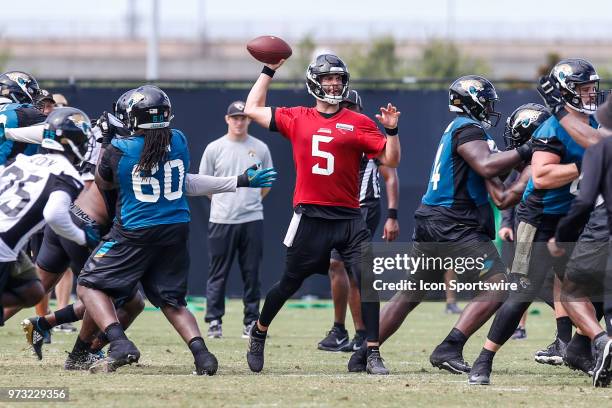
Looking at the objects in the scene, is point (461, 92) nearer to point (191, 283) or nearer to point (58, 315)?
point (58, 315)

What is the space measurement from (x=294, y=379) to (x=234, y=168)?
4743 mm

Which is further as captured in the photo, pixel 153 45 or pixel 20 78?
pixel 153 45

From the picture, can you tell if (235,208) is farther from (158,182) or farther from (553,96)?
(553,96)

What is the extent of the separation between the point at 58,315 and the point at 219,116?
6.94 meters

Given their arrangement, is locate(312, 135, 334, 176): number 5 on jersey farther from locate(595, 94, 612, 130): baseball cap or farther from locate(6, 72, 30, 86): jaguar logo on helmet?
locate(6, 72, 30, 86): jaguar logo on helmet

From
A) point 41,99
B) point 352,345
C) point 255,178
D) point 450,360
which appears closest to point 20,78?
point 41,99

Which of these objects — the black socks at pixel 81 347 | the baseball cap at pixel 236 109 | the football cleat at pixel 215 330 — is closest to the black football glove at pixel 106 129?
the black socks at pixel 81 347

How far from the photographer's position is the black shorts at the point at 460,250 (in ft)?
28.0

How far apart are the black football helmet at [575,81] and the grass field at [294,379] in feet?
5.99

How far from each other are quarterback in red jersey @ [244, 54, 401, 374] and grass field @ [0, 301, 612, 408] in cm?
60

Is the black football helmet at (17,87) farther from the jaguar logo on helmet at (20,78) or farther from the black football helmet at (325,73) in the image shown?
the black football helmet at (325,73)

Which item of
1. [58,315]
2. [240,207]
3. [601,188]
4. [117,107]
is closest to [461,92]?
[601,188]

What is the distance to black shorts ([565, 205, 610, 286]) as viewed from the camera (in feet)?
26.2

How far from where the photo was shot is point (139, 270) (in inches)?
331
